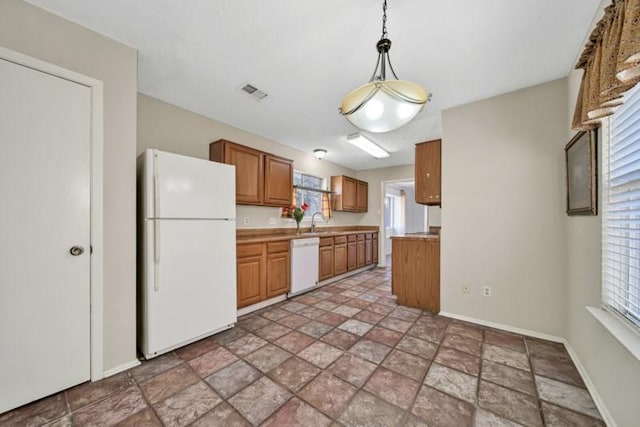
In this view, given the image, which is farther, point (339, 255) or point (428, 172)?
point (339, 255)

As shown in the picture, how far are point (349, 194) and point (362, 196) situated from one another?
1.91ft

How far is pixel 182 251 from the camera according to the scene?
2.11 meters

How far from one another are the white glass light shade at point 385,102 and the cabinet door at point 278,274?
90.7 inches

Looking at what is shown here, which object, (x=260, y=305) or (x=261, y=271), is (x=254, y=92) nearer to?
(x=261, y=271)

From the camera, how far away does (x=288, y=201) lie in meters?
3.89

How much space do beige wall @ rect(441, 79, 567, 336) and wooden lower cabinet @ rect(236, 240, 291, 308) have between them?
2.07m

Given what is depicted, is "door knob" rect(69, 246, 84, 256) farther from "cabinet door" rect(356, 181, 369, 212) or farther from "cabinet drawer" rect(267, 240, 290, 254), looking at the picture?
"cabinet door" rect(356, 181, 369, 212)

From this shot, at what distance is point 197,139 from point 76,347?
2284 millimetres

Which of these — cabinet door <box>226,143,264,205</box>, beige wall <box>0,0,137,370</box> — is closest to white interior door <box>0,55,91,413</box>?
beige wall <box>0,0,137,370</box>

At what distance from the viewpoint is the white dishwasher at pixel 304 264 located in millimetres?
3545

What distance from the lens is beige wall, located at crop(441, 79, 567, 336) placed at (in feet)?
7.38

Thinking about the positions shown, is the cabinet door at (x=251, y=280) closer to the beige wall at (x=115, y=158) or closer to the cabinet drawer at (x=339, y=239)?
the beige wall at (x=115, y=158)

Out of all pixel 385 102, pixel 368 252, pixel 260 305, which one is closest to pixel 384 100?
pixel 385 102

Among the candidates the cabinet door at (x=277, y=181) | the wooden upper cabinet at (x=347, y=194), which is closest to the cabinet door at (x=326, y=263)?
the cabinet door at (x=277, y=181)
